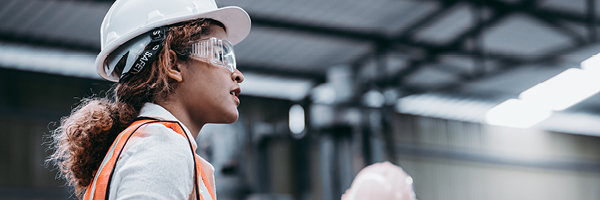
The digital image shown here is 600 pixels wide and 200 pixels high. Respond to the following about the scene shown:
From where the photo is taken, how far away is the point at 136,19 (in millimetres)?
1489

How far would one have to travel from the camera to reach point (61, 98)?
16.8ft

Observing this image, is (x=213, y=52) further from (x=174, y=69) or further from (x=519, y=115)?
(x=519, y=115)

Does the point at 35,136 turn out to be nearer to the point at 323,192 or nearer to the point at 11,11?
the point at 11,11

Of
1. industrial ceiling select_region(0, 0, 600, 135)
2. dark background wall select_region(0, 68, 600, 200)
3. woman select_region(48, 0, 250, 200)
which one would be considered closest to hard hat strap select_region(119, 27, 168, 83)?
woman select_region(48, 0, 250, 200)

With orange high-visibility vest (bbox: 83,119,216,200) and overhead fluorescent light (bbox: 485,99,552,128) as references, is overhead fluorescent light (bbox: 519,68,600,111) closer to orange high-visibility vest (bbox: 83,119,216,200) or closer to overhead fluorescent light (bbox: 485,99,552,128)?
overhead fluorescent light (bbox: 485,99,552,128)

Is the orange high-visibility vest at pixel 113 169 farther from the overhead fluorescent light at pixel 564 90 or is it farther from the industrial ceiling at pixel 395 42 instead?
the overhead fluorescent light at pixel 564 90

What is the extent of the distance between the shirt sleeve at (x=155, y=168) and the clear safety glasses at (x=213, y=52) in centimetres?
38

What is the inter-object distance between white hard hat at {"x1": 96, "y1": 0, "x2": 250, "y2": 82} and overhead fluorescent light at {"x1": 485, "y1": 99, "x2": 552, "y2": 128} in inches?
203

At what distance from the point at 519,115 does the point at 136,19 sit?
543cm

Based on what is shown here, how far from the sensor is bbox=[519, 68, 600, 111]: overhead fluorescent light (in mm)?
5965

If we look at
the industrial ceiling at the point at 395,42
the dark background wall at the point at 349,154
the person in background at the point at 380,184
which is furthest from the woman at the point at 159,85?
the person in background at the point at 380,184

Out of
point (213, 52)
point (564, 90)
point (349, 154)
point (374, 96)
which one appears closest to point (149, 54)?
point (213, 52)

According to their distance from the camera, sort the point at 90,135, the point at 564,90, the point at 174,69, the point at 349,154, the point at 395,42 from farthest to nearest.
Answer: the point at 564,90 → the point at 395,42 → the point at 349,154 → the point at 174,69 → the point at 90,135

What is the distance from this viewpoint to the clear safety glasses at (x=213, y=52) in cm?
147
